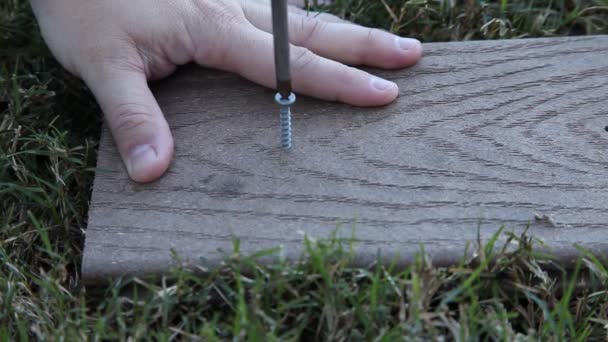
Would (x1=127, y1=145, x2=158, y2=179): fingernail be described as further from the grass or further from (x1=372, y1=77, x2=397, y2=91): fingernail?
(x1=372, y1=77, x2=397, y2=91): fingernail

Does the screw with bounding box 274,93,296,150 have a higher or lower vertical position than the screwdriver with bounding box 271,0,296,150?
lower

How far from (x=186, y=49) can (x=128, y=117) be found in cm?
24

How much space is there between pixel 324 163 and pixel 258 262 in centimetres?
27

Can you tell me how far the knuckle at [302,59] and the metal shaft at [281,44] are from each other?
0.79 feet

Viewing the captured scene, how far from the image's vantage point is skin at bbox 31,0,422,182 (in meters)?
1.58

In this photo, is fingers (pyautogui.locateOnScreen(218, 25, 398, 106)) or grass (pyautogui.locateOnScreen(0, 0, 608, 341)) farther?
fingers (pyautogui.locateOnScreen(218, 25, 398, 106))

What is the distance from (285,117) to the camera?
56.3 inches

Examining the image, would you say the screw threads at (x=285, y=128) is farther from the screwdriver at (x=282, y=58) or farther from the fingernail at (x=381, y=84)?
the fingernail at (x=381, y=84)

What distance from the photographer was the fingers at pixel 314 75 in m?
1.58

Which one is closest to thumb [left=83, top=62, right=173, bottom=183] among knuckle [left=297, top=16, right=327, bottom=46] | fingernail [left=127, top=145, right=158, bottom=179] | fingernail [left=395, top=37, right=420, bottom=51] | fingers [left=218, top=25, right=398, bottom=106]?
fingernail [left=127, top=145, right=158, bottom=179]

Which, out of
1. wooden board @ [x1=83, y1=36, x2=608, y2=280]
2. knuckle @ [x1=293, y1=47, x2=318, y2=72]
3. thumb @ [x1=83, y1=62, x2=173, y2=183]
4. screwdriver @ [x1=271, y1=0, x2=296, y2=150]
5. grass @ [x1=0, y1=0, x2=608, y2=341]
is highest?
screwdriver @ [x1=271, y1=0, x2=296, y2=150]

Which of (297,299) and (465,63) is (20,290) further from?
(465,63)

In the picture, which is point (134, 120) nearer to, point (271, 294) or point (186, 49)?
point (186, 49)

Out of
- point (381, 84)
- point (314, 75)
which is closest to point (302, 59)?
point (314, 75)
